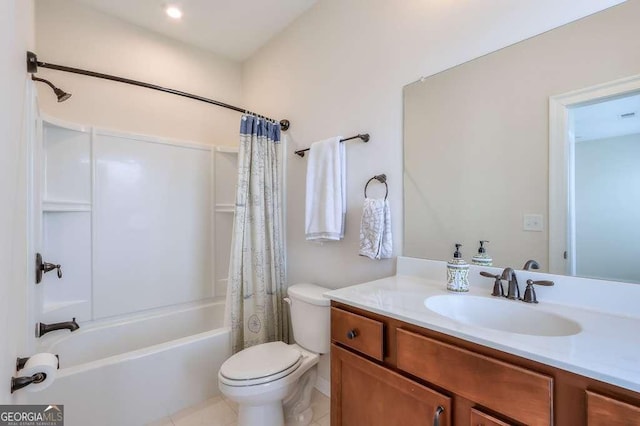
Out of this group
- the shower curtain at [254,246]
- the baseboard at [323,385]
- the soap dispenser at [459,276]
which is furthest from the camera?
the shower curtain at [254,246]

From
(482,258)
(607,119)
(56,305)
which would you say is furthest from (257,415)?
(607,119)

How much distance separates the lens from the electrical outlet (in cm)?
111

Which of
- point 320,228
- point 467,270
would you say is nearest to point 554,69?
point 467,270

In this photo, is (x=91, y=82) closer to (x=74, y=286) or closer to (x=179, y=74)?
(x=179, y=74)

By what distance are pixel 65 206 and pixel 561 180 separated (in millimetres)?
2731

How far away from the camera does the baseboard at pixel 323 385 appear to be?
1.83 metres

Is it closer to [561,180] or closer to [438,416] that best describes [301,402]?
[438,416]

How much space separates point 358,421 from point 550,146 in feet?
4.26

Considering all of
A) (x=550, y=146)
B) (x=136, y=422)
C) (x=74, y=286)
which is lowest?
(x=136, y=422)

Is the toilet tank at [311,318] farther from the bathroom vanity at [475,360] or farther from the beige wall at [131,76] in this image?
the beige wall at [131,76]

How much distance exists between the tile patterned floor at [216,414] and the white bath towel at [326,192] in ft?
3.49

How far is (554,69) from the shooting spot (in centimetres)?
107

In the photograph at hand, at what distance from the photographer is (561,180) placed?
1.06 meters

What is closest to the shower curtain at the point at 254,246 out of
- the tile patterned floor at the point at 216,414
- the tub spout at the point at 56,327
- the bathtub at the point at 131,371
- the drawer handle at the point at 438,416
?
the bathtub at the point at 131,371
